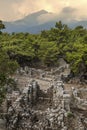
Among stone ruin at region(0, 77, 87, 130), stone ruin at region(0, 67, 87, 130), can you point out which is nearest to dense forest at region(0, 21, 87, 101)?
stone ruin at region(0, 67, 87, 130)

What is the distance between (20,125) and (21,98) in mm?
4816

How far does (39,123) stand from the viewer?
2991cm

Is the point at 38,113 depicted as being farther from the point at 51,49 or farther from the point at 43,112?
the point at 51,49

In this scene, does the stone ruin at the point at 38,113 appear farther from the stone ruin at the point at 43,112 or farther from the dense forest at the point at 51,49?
the dense forest at the point at 51,49

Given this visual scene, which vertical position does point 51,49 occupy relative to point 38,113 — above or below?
above

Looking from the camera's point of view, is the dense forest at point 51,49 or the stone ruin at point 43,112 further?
the dense forest at point 51,49

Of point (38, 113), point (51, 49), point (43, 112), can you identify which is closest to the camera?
point (38, 113)

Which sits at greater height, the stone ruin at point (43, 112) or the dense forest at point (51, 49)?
the dense forest at point (51, 49)

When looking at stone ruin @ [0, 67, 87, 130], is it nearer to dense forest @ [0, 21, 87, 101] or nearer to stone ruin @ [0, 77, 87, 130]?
stone ruin @ [0, 77, 87, 130]

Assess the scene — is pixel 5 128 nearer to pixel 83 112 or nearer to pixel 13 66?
pixel 13 66

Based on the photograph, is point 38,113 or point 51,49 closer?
point 38,113

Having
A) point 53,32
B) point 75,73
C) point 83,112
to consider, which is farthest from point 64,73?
point 83,112

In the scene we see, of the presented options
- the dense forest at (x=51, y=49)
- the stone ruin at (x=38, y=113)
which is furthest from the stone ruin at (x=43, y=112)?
the dense forest at (x=51, y=49)

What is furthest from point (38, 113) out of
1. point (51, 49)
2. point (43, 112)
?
point (51, 49)
